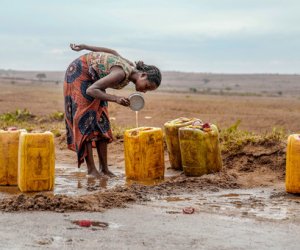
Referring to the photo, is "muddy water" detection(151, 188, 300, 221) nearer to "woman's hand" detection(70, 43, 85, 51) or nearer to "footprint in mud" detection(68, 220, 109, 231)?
"footprint in mud" detection(68, 220, 109, 231)

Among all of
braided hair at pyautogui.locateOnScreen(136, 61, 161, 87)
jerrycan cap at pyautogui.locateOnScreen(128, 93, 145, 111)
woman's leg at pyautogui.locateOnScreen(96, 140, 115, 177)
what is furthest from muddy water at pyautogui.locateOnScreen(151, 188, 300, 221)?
woman's leg at pyautogui.locateOnScreen(96, 140, 115, 177)

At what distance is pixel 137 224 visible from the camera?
215 inches

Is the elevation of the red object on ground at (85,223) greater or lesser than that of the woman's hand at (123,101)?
lesser

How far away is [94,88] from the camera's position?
23.9ft

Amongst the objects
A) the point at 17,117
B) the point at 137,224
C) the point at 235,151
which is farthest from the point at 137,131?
the point at 17,117

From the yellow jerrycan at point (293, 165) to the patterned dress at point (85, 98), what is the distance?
1.97 metres

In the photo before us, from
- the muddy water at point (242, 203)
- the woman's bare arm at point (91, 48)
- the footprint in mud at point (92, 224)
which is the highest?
the woman's bare arm at point (91, 48)

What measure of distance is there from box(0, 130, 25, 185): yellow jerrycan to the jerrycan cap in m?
1.25

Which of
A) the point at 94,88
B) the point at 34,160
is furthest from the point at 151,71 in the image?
the point at 34,160

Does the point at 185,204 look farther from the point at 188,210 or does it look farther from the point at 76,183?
the point at 76,183

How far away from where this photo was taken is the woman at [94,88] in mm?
7395

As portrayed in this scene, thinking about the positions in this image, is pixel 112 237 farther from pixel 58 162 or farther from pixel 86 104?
pixel 58 162

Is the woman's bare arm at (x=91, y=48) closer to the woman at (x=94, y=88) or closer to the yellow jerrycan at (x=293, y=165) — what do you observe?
the woman at (x=94, y=88)

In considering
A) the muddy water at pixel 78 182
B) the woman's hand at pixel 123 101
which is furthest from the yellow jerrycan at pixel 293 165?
the woman's hand at pixel 123 101
